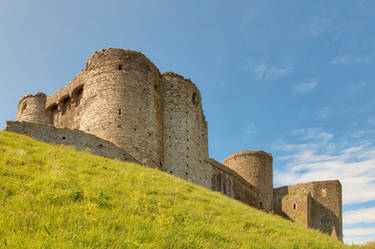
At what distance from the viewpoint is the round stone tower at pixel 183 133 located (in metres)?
21.2

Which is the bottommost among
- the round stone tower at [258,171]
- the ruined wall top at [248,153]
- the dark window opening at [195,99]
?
the round stone tower at [258,171]

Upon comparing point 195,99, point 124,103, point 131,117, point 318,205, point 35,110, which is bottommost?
point 318,205

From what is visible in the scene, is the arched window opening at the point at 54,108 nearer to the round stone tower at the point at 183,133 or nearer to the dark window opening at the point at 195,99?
the round stone tower at the point at 183,133

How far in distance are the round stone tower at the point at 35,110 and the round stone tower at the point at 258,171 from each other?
21006mm

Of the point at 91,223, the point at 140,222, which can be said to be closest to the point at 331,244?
the point at 140,222

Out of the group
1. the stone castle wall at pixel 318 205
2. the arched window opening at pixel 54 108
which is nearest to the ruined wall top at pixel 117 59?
the arched window opening at pixel 54 108

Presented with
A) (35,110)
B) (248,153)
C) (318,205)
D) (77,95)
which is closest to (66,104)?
(77,95)

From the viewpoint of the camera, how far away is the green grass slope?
5.59 m

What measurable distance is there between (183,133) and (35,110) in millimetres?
12792

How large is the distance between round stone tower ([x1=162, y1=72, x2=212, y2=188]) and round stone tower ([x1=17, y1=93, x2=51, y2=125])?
407 inches

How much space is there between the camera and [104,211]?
6.70 meters

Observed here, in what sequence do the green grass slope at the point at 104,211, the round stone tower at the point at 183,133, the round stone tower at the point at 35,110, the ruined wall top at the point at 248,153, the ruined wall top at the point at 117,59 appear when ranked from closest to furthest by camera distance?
1. the green grass slope at the point at 104,211
2. the ruined wall top at the point at 117,59
3. the round stone tower at the point at 183,133
4. the round stone tower at the point at 35,110
5. the ruined wall top at the point at 248,153

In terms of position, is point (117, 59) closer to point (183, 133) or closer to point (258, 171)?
point (183, 133)

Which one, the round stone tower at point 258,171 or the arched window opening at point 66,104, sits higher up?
the arched window opening at point 66,104
